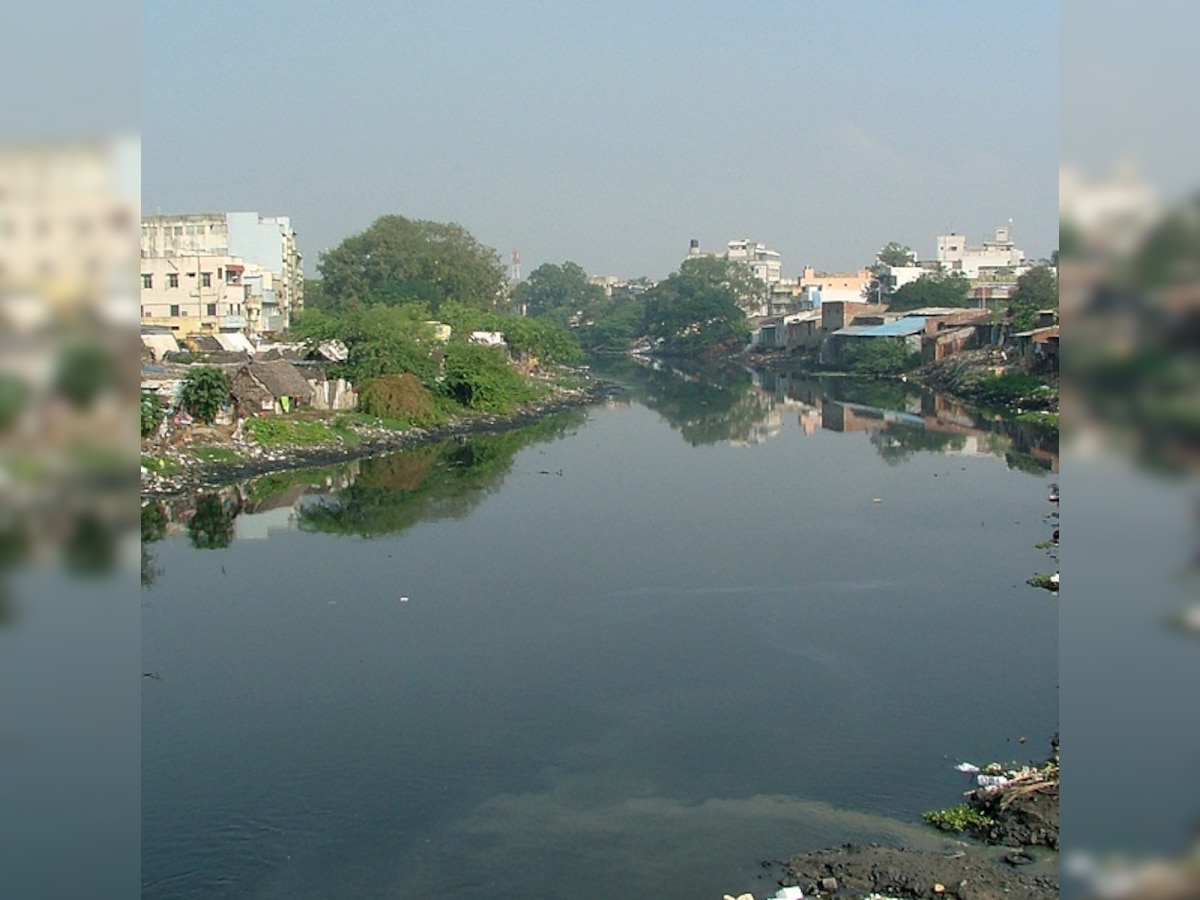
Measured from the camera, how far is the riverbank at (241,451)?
10.4m

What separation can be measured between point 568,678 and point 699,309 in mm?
28069

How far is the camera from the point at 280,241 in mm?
25422

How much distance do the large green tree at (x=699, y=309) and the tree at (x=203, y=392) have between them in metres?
22.4

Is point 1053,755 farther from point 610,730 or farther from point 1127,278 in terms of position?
point 1127,278

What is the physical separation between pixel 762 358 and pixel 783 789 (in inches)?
1027

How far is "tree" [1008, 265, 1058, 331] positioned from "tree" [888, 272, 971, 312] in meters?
6.16

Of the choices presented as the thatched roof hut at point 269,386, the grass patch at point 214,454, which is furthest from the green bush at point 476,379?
the grass patch at point 214,454

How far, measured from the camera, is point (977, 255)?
36.1 m

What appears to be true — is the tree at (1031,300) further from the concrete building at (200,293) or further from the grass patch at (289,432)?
the concrete building at (200,293)

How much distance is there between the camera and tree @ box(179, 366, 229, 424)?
11.4m

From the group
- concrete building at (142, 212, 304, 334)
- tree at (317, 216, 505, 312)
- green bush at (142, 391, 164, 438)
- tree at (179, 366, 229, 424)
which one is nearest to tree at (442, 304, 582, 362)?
concrete building at (142, 212, 304, 334)

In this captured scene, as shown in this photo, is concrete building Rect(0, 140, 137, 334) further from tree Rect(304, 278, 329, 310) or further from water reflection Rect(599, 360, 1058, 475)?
tree Rect(304, 278, 329, 310)

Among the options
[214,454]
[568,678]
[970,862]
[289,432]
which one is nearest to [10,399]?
[970,862]

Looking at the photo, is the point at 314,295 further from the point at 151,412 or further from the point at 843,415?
the point at 151,412
